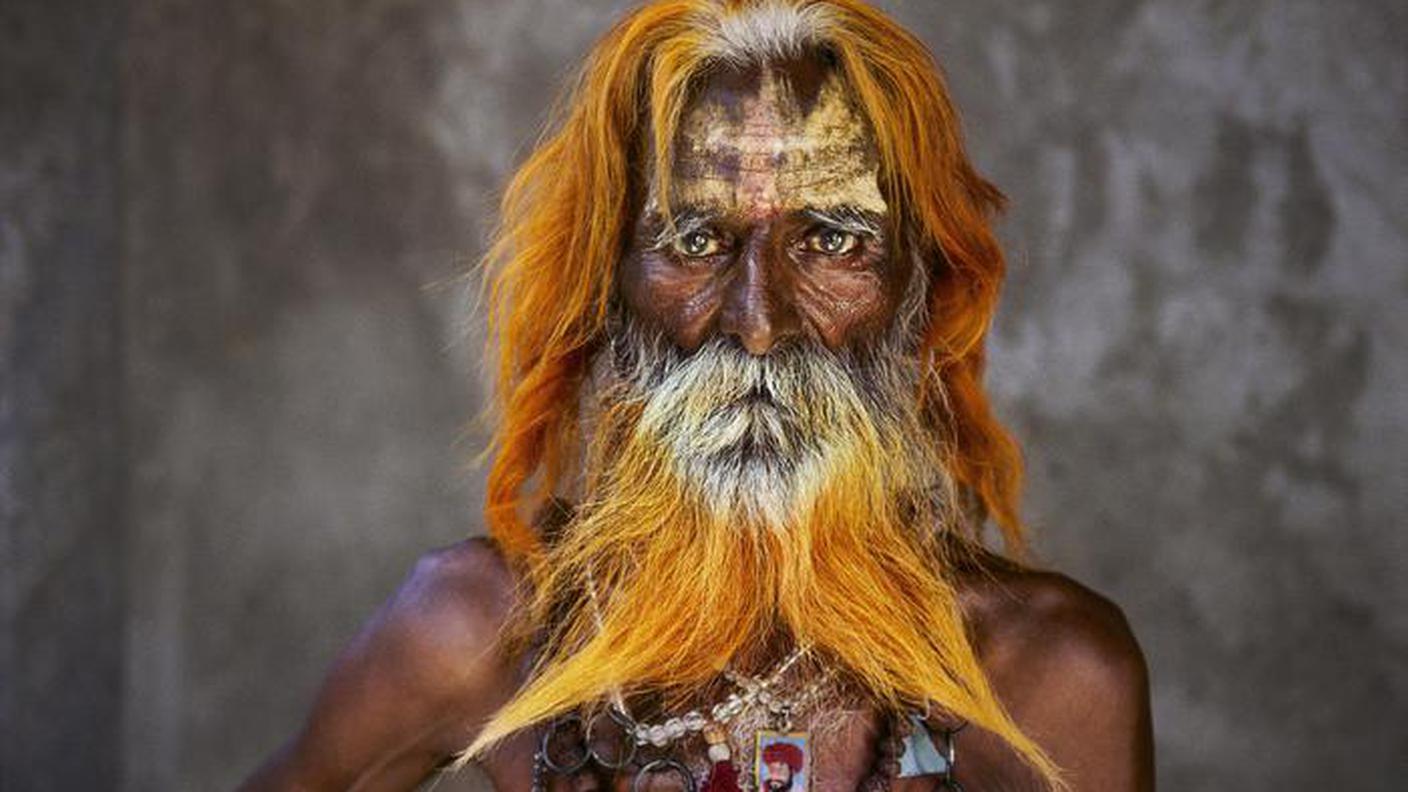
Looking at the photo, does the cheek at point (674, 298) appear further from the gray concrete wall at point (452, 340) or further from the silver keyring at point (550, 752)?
the gray concrete wall at point (452, 340)

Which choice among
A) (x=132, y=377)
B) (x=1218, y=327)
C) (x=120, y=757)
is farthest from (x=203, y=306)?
(x=1218, y=327)

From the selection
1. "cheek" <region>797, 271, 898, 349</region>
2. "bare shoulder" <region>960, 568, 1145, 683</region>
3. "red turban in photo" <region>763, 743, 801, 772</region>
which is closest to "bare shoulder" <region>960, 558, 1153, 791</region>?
"bare shoulder" <region>960, 568, 1145, 683</region>

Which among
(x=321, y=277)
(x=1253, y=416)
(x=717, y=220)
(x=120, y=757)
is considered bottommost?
(x=120, y=757)

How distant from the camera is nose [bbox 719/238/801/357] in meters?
2.36

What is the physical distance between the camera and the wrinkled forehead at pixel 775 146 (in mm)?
2398

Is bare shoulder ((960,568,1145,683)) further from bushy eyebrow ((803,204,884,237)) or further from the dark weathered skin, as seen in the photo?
bushy eyebrow ((803,204,884,237))

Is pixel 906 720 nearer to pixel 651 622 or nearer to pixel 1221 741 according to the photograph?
pixel 651 622

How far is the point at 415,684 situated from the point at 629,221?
0.63m

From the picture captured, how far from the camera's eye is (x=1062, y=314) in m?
3.64

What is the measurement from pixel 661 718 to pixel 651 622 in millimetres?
119

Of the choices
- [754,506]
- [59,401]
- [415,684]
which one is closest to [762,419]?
[754,506]

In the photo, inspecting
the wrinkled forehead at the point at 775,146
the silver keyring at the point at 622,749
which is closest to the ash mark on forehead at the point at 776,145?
the wrinkled forehead at the point at 775,146

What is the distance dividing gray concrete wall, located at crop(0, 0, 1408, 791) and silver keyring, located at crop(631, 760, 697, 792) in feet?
3.18

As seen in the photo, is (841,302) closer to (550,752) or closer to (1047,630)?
(1047,630)
